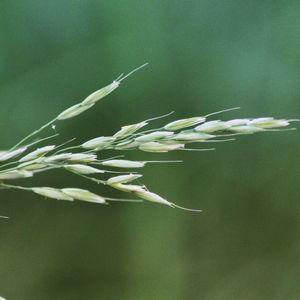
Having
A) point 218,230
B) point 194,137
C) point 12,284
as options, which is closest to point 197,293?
point 218,230

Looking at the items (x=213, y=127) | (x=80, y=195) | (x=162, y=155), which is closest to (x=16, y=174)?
(x=80, y=195)

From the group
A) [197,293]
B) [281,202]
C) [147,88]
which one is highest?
[147,88]

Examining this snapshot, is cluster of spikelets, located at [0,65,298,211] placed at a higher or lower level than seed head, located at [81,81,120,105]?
lower

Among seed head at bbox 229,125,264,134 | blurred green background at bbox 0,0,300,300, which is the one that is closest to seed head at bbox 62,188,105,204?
seed head at bbox 229,125,264,134

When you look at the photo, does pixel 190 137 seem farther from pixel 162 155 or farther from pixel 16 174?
pixel 162 155

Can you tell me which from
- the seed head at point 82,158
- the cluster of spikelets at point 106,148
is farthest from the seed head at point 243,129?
the seed head at point 82,158

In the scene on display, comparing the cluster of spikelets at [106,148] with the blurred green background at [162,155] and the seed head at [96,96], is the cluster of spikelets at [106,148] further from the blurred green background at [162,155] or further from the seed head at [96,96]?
the blurred green background at [162,155]

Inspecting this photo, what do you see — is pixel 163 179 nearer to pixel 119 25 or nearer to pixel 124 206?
pixel 124 206

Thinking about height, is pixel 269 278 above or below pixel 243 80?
below

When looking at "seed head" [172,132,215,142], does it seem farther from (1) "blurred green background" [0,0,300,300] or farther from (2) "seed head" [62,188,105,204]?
(1) "blurred green background" [0,0,300,300]
